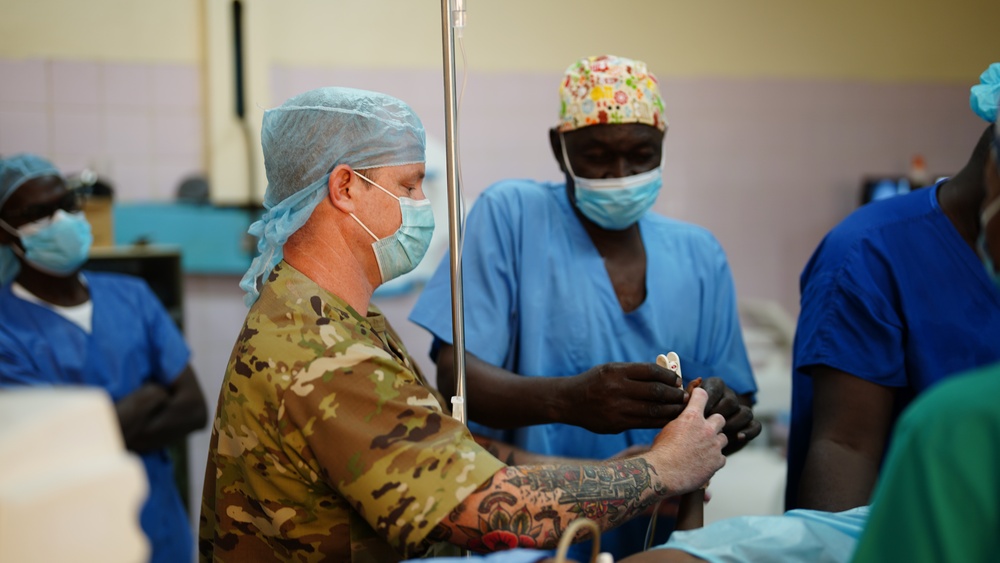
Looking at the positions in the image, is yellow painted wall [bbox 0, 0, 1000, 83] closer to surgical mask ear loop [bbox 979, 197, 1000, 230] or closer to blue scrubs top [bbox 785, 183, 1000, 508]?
blue scrubs top [bbox 785, 183, 1000, 508]

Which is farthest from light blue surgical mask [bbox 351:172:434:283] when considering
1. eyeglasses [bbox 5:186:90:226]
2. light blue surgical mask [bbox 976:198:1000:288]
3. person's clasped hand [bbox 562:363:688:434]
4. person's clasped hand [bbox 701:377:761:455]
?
eyeglasses [bbox 5:186:90:226]

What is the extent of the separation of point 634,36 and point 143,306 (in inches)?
87.2

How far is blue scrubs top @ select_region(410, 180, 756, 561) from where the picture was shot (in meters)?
1.88

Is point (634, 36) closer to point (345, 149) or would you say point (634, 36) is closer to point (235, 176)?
point (235, 176)

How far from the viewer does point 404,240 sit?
142cm

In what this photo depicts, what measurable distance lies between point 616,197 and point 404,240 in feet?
2.00

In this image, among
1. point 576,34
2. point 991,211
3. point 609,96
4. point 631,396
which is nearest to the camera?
point 991,211

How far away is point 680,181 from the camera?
12.7 feet

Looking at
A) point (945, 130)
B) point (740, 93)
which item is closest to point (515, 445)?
point (740, 93)

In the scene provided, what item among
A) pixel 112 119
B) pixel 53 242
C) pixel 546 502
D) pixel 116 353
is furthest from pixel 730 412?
pixel 112 119

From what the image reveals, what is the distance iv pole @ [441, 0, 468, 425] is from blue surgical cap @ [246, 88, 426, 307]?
0.21 ft

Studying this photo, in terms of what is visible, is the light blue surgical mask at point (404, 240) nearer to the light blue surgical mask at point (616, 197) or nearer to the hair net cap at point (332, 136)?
the hair net cap at point (332, 136)

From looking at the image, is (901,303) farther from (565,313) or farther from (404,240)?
(404,240)

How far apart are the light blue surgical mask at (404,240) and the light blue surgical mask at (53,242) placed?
1.51 meters
